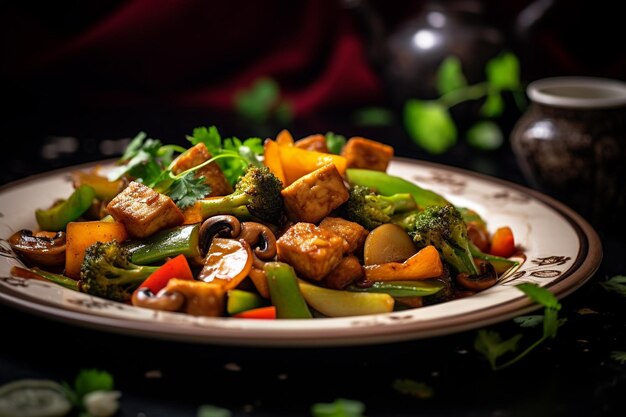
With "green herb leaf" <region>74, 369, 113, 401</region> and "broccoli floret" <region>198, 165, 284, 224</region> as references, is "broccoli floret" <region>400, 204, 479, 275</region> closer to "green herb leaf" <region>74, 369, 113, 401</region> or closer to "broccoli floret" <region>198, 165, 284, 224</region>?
"broccoli floret" <region>198, 165, 284, 224</region>

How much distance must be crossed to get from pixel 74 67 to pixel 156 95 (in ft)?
1.86

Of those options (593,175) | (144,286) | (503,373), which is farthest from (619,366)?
(593,175)

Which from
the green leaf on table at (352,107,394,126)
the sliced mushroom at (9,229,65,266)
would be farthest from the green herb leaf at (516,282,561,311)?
the green leaf on table at (352,107,394,126)

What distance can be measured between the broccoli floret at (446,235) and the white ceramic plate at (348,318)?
17 cm

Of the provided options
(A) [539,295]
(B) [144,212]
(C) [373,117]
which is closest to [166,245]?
(B) [144,212]

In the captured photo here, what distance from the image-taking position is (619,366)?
7.93 feet

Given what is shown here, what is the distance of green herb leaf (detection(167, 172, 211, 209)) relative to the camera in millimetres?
2781

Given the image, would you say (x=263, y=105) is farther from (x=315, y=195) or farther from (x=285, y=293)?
(x=285, y=293)

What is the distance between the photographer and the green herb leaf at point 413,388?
7.21 feet

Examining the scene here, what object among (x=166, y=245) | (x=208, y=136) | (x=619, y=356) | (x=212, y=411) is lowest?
(x=619, y=356)

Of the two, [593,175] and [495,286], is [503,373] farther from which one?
[593,175]

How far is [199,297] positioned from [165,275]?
0.68 ft

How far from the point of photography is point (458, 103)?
5086mm

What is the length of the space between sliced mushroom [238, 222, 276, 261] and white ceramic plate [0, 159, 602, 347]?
0.47m
